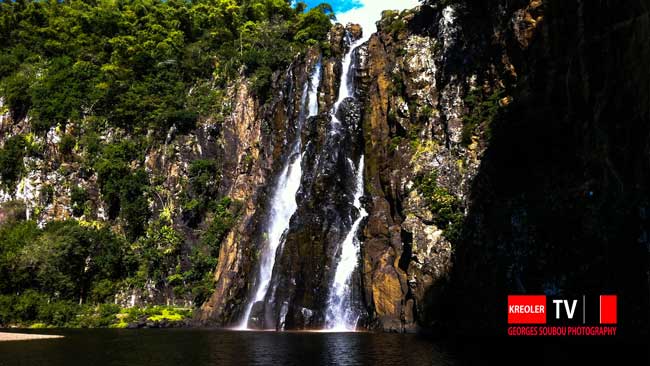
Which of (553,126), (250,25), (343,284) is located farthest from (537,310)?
(250,25)

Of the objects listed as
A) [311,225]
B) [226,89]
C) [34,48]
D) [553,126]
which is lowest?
[311,225]

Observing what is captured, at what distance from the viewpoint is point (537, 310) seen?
90.7ft

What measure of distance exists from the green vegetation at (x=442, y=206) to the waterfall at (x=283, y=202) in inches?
485

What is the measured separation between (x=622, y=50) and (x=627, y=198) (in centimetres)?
714

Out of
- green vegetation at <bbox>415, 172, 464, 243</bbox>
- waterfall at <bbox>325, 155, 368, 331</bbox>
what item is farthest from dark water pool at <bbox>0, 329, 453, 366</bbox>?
green vegetation at <bbox>415, 172, 464, 243</bbox>

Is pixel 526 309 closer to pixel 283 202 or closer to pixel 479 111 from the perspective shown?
pixel 479 111

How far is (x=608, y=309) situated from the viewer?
2455 centimetres

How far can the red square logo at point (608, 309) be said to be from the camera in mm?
24391

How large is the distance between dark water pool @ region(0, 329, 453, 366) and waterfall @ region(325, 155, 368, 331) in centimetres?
498

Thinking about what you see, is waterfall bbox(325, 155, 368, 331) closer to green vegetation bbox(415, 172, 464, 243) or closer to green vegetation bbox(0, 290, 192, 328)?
green vegetation bbox(415, 172, 464, 243)

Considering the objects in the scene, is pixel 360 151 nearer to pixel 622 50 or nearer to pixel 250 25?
pixel 622 50

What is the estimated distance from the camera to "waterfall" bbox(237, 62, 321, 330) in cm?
4119

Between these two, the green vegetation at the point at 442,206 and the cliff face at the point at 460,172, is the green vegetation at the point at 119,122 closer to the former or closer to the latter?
the cliff face at the point at 460,172

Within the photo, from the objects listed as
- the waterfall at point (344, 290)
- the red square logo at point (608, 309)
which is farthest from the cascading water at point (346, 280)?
the red square logo at point (608, 309)
